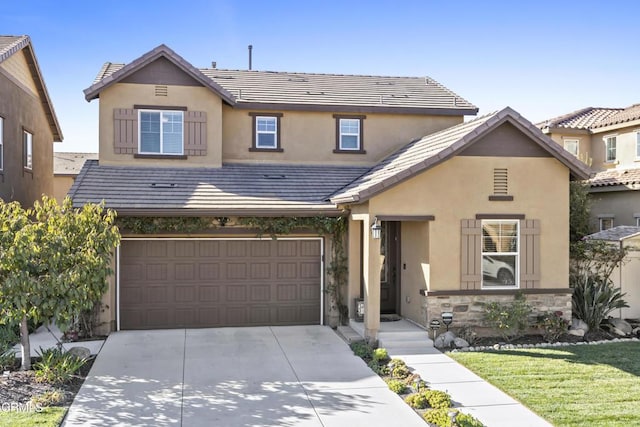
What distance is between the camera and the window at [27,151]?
57.0 ft

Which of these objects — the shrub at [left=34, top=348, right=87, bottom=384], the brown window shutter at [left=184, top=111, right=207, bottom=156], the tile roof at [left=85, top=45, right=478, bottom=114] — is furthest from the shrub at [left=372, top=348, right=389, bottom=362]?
the tile roof at [left=85, top=45, right=478, bottom=114]

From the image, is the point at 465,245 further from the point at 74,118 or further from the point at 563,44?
the point at 74,118

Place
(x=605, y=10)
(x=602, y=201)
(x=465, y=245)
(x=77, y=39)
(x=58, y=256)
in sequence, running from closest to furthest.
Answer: (x=58, y=256) → (x=465, y=245) → (x=605, y=10) → (x=77, y=39) → (x=602, y=201)

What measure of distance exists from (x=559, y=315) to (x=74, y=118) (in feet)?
58.9

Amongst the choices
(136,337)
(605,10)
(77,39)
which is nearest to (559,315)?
(605,10)

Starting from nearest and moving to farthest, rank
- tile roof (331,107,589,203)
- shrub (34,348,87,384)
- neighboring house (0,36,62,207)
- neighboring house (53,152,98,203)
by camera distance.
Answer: shrub (34,348,87,384)
tile roof (331,107,589,203)
neighboring house (0,36,62,207)
neighboring house (53,152,98,203)

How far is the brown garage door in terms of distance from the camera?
1323 centimetres

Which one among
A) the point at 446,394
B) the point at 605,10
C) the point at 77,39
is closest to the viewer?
the point at 446,394

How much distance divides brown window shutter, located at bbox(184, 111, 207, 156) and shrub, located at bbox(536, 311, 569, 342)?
9164 mm

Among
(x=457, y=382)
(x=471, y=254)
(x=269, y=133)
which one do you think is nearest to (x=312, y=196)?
(x=269, y=133)

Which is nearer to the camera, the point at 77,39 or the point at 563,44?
the point at 563,44

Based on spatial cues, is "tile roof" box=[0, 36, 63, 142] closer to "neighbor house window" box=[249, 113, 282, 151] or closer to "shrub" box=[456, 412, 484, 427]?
"neighbor house window" box=[249, 113, 282, 151]

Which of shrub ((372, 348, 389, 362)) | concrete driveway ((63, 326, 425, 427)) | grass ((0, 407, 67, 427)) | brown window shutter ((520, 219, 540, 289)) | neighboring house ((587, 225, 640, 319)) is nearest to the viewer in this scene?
grass ((0, 407, 67, 427))

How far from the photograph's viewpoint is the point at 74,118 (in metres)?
21.5
